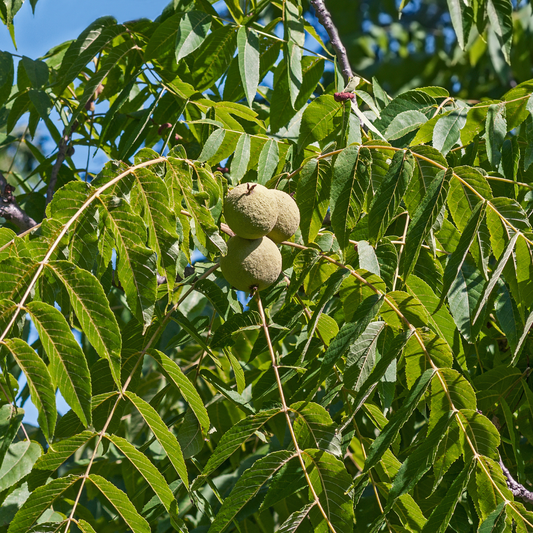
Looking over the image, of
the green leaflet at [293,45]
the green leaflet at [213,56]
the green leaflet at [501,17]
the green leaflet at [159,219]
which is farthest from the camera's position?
the green leaflet at [501,17]

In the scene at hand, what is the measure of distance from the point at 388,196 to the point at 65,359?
3.25 ft

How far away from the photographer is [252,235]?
1.84 meters

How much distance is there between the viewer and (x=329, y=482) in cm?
160

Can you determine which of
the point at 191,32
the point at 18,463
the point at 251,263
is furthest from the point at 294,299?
the point at 191,32

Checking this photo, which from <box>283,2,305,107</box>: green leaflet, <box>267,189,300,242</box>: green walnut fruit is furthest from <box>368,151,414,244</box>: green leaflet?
<box>283,2,305,107</box>: green leaflet

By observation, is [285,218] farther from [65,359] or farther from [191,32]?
[191,32]

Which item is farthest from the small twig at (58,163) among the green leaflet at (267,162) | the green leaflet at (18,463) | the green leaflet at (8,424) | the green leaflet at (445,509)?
the green leaflet at (445,509)

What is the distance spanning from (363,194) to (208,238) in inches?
19.1

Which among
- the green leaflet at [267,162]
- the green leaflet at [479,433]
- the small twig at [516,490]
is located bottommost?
the small twig at [516,490]

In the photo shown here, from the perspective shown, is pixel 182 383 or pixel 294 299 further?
pixel 294 299

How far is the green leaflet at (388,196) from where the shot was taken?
178 centimetres

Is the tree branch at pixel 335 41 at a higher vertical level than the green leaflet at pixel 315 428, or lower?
higher

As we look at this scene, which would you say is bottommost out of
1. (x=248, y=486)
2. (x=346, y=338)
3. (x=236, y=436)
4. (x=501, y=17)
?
(x=248, y=486)

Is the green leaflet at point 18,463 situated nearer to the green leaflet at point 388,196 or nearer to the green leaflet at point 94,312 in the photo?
the green leaflet at point 94,312
